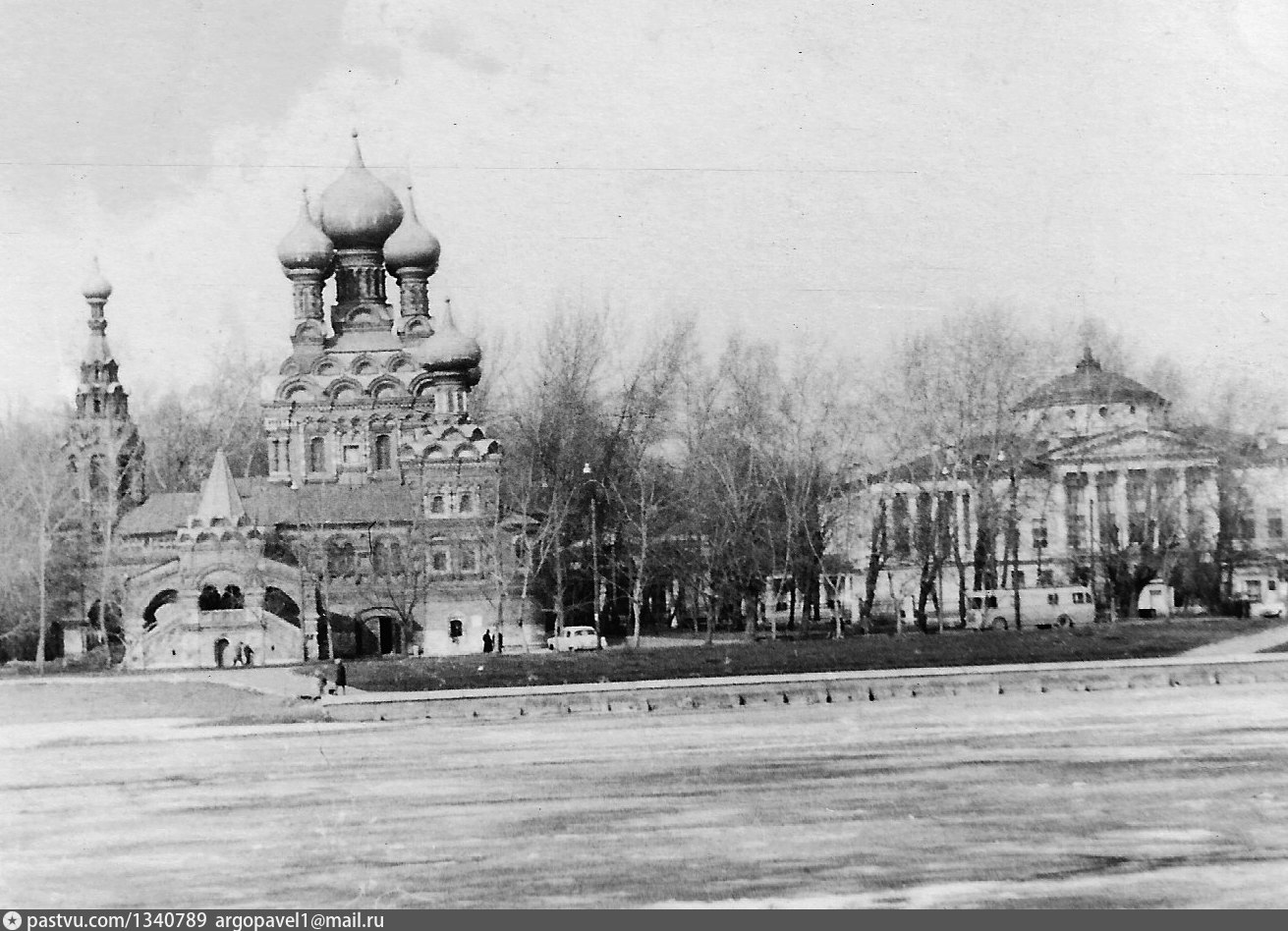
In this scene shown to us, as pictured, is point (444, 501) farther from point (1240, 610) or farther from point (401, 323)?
point (1240, 610)

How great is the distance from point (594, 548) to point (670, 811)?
30421mm

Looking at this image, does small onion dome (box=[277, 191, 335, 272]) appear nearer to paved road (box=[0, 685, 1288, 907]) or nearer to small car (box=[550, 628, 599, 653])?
small car (box=[550, 628, 599, 653])

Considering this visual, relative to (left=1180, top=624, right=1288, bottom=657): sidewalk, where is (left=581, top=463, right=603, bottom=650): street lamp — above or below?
above

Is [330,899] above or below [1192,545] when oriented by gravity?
below

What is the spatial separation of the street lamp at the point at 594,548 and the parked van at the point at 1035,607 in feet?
29.5

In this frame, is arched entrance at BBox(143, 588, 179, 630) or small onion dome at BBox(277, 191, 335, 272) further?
small onion dome at BBox(277, 191, 335, 272)

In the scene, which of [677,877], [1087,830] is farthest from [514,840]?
[1087,830]

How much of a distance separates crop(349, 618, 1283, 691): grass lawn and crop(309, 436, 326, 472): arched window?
1496 centimetres

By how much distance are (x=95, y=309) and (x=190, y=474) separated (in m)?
16.2

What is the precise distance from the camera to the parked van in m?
54.7

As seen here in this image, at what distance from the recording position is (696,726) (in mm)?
33156
